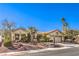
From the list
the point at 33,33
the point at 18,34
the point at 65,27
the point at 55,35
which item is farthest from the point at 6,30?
the point at 65,27

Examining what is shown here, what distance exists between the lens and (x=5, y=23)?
12.1 m

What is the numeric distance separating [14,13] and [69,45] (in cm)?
79

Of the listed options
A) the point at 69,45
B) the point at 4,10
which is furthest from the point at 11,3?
the point at 69,45

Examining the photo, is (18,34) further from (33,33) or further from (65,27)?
(65,27)

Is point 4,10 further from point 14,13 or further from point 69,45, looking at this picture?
point 69,45

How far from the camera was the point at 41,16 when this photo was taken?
12125mm

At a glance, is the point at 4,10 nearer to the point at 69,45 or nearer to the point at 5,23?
the point at 5,23

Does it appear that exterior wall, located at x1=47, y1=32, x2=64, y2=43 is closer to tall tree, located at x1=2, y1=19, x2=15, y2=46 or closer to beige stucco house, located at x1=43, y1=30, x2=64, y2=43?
beige stucco house, located at x1=43, y1=30, x2=64, y2=43

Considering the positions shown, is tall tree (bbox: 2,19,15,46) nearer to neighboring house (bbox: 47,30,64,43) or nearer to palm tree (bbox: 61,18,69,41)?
neighboring house (bbox: 47,30,64,43)

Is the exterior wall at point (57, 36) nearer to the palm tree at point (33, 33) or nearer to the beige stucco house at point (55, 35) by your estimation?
the beige stucco house at point (55, 35)

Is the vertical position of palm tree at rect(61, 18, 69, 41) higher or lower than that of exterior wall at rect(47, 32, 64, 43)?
higher

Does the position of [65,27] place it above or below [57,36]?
above

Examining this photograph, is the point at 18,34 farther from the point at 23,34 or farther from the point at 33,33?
the point at 33,33

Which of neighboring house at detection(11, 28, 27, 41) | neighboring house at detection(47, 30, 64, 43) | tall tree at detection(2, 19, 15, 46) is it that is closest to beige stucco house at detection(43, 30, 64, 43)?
neighboring house at detection(47, 30, 64, 43)
